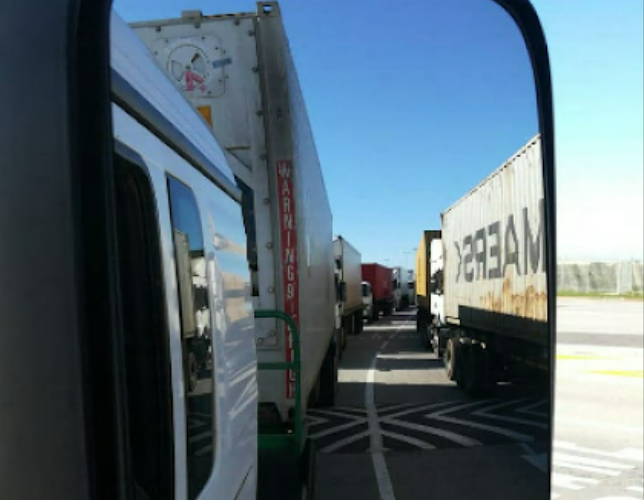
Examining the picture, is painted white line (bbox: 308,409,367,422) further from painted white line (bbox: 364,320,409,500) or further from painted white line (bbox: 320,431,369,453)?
painted white line (bbox: 320,431,369,453)

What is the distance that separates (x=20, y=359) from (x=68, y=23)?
53 cm

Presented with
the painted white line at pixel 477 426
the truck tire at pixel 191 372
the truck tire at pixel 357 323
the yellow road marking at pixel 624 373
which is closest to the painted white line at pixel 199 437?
the truck tire at pixel 191 372

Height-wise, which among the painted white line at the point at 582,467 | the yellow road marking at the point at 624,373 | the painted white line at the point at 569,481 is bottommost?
the yellow road marking at the point at 624,373

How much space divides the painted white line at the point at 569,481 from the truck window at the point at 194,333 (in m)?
5.40

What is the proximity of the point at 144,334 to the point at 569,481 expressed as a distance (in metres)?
6.16

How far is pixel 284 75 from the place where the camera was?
4219 mm

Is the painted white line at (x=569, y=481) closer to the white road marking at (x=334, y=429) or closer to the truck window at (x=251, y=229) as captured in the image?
the white road marking at (x=334, y=429)

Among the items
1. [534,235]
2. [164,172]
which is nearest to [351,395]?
[534,235]

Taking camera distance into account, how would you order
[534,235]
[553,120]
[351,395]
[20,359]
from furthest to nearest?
[351,395] < [534,235] < [553,120] < [20,359]

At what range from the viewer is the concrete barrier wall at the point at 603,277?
6038cm

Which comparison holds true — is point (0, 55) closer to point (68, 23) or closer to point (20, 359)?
point (68, 23)

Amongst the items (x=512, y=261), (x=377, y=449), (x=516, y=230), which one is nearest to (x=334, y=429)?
(x=377, y=449)

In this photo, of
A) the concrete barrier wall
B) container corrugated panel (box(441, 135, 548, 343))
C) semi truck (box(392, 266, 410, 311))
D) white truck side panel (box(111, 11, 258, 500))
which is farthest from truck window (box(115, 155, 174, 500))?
the concrete barrier wall

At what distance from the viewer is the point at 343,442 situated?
7691 mm
